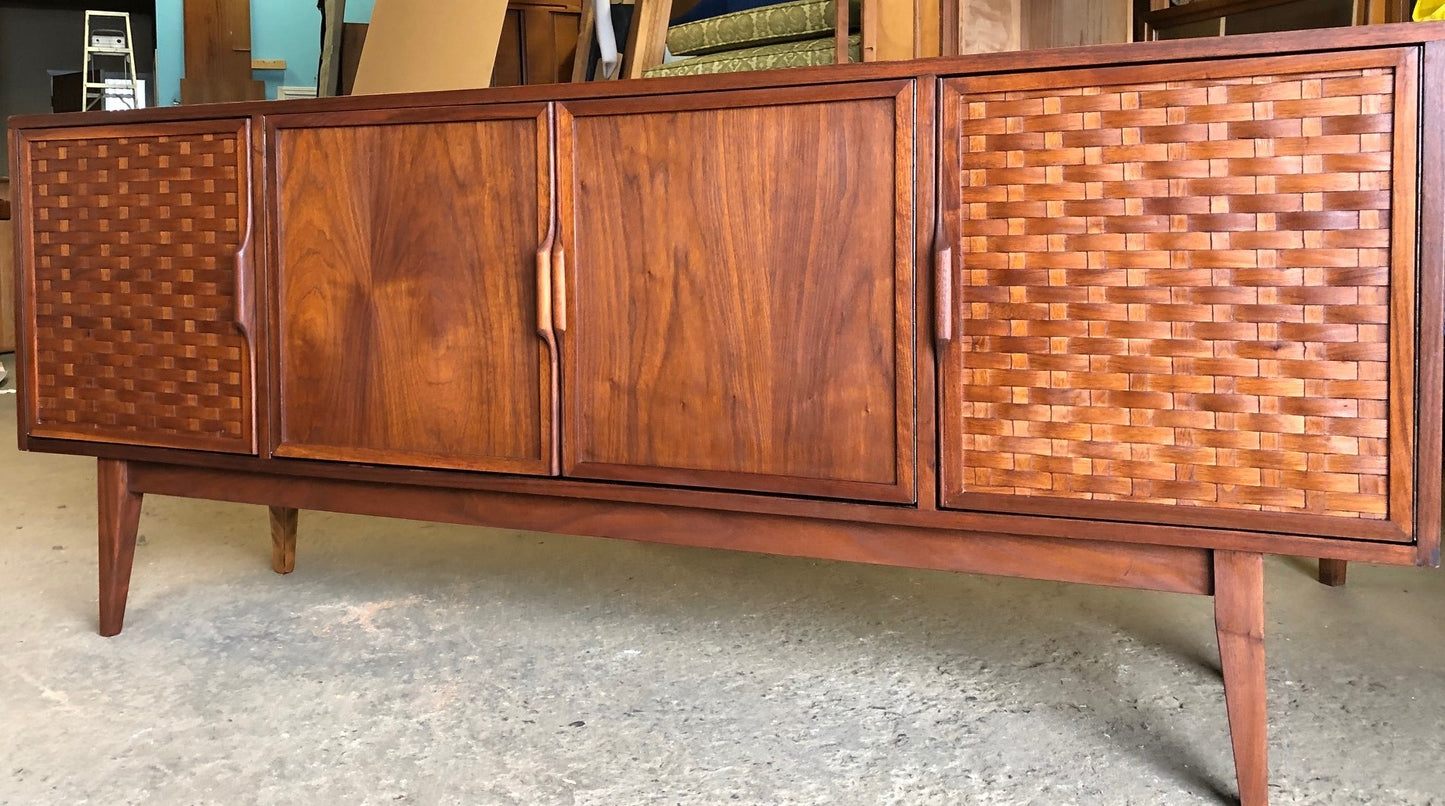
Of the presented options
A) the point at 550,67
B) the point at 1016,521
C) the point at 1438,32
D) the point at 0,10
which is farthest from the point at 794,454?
the point at 0,10

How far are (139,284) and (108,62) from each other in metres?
5.11

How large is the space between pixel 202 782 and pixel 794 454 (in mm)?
719

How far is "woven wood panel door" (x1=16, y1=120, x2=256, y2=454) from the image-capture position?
1439mm

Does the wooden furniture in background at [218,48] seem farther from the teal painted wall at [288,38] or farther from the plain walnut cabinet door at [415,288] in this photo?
the plain walnut cabinet door at [415,288]

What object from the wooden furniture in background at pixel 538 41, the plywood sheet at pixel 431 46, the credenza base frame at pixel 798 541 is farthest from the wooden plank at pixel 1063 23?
the credenza base frame at pixel 798 541

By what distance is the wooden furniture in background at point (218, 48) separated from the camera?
5.16 m

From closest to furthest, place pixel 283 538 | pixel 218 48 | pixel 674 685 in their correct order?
pixel 674 685
pixel 283 538
pixel 218 48

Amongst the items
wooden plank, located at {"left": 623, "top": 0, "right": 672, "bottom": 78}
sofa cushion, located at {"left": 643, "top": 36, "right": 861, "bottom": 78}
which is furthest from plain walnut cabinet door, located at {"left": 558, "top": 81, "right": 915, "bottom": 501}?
wooden plank, located at {"left": 623, "top": 0, "right": 672, "bottom": 78}

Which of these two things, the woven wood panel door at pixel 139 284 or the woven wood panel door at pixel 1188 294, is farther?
the woven wood panel door at pixel 139 284

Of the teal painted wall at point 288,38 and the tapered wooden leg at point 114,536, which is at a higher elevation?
the teal painted wall at point 288,38

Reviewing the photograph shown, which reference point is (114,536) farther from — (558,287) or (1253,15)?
(1253,15)

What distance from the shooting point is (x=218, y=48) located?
5191 millimetres

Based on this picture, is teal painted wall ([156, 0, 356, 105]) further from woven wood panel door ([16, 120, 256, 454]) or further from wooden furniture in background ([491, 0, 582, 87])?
woven wood panel door ([16, 120, 256, 454])

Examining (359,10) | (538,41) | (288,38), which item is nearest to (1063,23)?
(538,41)
